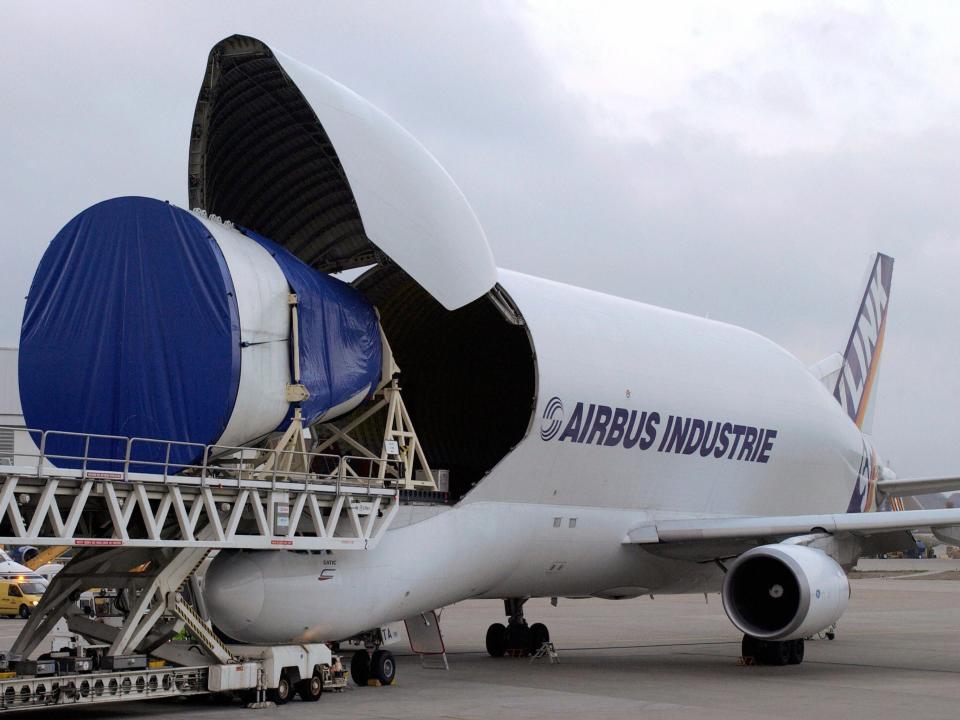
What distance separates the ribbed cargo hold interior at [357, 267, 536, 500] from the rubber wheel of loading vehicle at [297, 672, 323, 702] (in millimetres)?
6550

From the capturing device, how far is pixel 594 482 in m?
20.3

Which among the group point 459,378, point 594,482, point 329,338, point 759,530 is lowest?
point 759,530

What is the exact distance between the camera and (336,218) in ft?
60.8

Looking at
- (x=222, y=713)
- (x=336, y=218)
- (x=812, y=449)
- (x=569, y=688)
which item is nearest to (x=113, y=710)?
(x=222, y=713)

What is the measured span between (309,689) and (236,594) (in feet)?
5.50

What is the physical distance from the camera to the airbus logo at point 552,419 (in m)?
18.8

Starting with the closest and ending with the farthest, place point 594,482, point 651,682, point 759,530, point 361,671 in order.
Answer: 1. point 361,671
2. point 651,682
3. point 594,482
4. point 759,530

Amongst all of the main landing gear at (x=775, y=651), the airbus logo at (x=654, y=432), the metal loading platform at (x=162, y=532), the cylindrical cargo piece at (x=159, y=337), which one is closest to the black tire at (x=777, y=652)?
the main landing gear at (x=775, y=651)

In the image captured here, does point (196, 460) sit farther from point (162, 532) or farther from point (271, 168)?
point (271, 168)

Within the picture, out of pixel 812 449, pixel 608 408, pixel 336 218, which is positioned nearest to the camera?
pixel 336 218

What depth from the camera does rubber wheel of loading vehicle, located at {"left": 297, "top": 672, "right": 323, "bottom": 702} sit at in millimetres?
15498

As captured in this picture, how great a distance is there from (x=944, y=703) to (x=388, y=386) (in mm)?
8436

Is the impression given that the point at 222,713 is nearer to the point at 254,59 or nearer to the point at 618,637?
the point at 254,59

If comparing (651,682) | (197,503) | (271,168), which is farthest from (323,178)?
(651,682)
